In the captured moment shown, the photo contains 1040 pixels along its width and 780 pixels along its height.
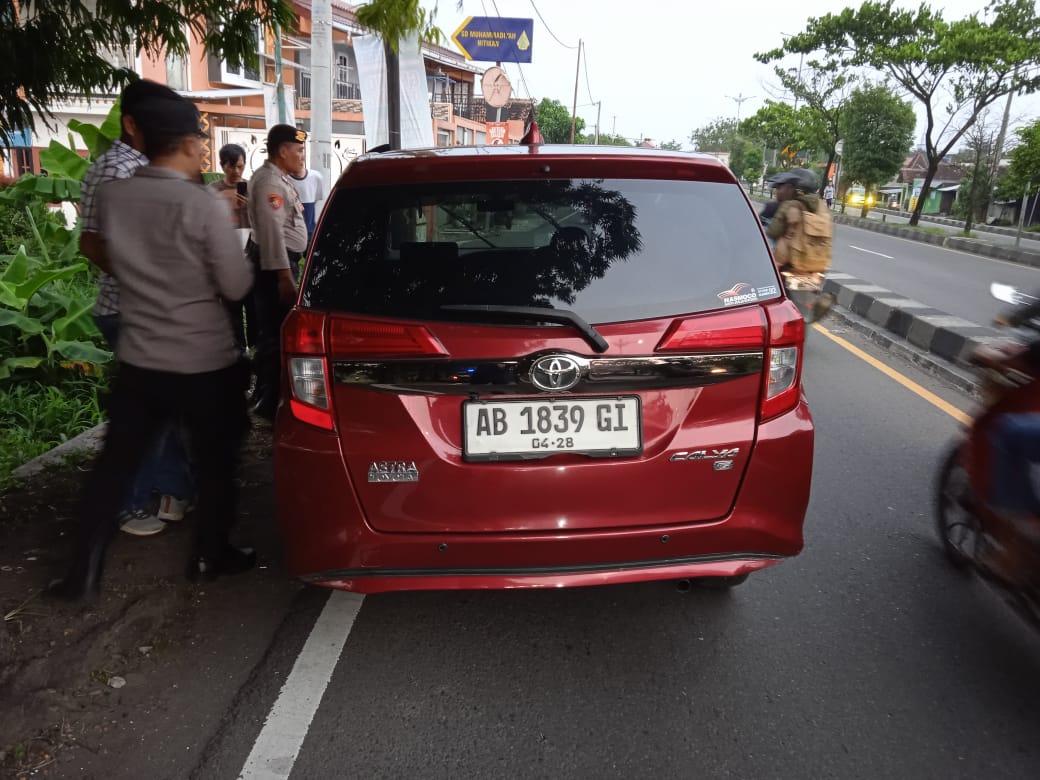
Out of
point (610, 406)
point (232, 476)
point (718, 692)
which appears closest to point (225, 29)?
point (232, 476)

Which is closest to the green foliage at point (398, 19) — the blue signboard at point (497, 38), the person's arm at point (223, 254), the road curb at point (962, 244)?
the person's arm at point (223, 254)

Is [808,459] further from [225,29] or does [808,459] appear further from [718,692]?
[225,29]

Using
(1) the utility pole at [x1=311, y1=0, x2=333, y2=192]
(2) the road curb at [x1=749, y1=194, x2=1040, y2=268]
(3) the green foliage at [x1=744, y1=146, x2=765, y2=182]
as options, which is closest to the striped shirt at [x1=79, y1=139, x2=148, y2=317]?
(1) the utility pole at [x1=311, y1=0, x2=333, y2=192]

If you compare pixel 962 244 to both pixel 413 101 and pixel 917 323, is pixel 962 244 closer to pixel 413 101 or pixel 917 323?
pixel 917 323

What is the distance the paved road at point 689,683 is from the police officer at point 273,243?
7.79ft

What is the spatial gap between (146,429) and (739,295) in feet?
6.56

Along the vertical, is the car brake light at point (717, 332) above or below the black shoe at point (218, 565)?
above

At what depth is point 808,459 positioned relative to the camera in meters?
2.48

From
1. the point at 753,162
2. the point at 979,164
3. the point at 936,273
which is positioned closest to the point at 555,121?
the point at 753,162

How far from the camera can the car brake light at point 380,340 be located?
2219 millimetres

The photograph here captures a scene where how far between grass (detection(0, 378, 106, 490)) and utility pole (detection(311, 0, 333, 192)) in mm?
3294

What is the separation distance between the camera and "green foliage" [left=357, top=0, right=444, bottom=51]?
199 inches

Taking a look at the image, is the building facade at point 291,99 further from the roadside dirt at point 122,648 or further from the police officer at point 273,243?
the roadside dirt at point 122,648

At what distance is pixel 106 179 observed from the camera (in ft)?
10.4
